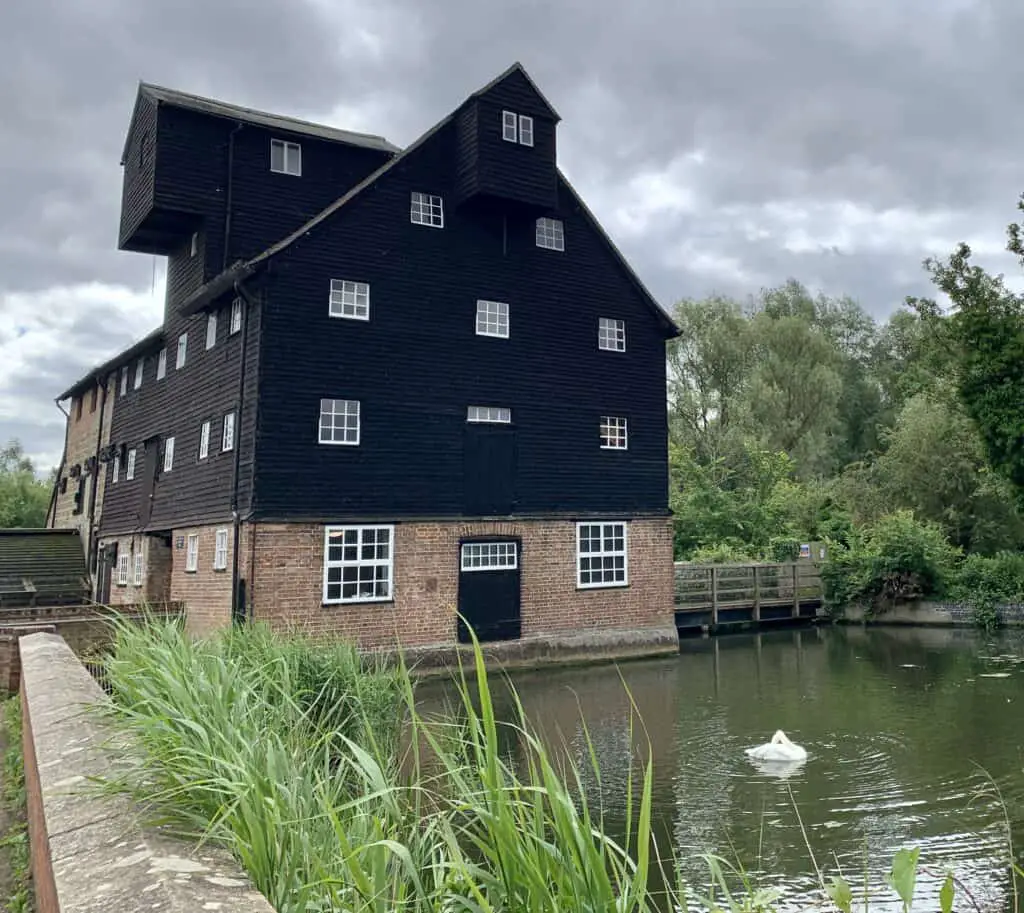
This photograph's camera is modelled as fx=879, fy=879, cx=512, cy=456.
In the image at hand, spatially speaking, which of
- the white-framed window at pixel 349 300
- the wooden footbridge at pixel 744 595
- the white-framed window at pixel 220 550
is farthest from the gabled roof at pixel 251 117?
the wooden footbridge at pixel 744 595

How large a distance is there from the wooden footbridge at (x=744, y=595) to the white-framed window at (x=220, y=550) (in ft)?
43.0

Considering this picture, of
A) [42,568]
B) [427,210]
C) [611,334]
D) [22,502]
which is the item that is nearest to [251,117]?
[427,210]

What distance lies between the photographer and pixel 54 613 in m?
19.6

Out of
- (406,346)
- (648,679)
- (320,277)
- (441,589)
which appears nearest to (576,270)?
(406,346)

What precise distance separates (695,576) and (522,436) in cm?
896

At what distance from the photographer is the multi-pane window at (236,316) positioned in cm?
1870

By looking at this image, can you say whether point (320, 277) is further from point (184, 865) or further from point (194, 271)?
point (184, 865)

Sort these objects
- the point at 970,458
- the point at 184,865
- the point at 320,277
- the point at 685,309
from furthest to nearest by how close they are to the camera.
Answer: the point at 685,309 < the point at 970,458 < the point at 320,277 < the point at 184,865

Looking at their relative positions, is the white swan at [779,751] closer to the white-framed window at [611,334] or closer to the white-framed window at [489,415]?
the white-framed window at [489,415]

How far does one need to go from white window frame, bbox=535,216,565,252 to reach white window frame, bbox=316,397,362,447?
21.3ft

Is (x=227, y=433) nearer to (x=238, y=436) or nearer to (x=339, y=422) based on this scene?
(x=238, y=436)

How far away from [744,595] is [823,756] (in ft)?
55.4

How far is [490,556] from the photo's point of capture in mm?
19594

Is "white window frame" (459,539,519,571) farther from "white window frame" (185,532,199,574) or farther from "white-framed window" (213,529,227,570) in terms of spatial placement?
"white window frame" (185,532,199,574)
